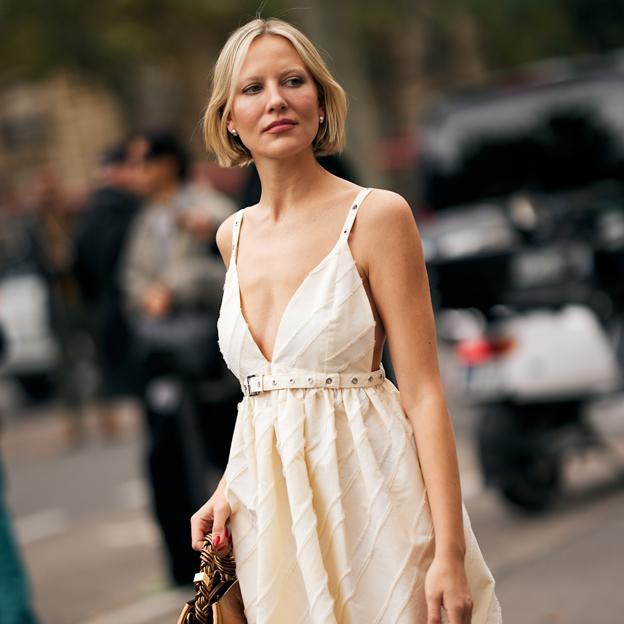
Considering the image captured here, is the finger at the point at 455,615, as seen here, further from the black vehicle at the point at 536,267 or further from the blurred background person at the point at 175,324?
the black vehicle at the point at 536,267

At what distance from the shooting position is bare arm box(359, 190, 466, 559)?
9.09 feet

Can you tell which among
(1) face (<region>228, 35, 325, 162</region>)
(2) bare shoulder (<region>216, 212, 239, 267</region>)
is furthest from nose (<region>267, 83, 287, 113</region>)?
(2) bare shoulder (<region>216, 212, 239, 267</region>)

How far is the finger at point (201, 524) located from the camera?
3.03 metres

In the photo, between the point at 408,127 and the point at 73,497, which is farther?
the point at 408,127

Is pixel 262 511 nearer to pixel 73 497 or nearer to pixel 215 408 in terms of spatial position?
pixel 215 408

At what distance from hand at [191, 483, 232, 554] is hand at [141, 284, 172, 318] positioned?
364cm

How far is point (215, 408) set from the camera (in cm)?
687

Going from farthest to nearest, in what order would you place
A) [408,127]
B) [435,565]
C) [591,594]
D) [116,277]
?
[408,127], [116,277], [591,594], [435,565]

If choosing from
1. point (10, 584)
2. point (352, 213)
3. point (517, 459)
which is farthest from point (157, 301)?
point (352, 213)

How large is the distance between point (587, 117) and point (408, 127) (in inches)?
1272

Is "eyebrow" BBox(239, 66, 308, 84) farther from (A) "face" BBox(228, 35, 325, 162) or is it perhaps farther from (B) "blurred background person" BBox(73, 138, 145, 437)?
(B) "blurred background person" BBox(73, 138, 145, 437)

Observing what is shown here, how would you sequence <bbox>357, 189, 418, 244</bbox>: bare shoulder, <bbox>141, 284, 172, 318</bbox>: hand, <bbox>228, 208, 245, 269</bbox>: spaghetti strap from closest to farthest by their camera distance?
<bbox>357, 189, 418, 244</bbox>: bare shoulder
<bbox>228, 208, 245, 269</bbox>: spaghetti strap
<bbox>141, 284, 172, 318</bbox>: hand

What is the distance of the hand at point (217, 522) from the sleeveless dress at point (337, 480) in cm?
11

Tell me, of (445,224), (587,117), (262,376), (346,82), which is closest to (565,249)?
(587,117)
